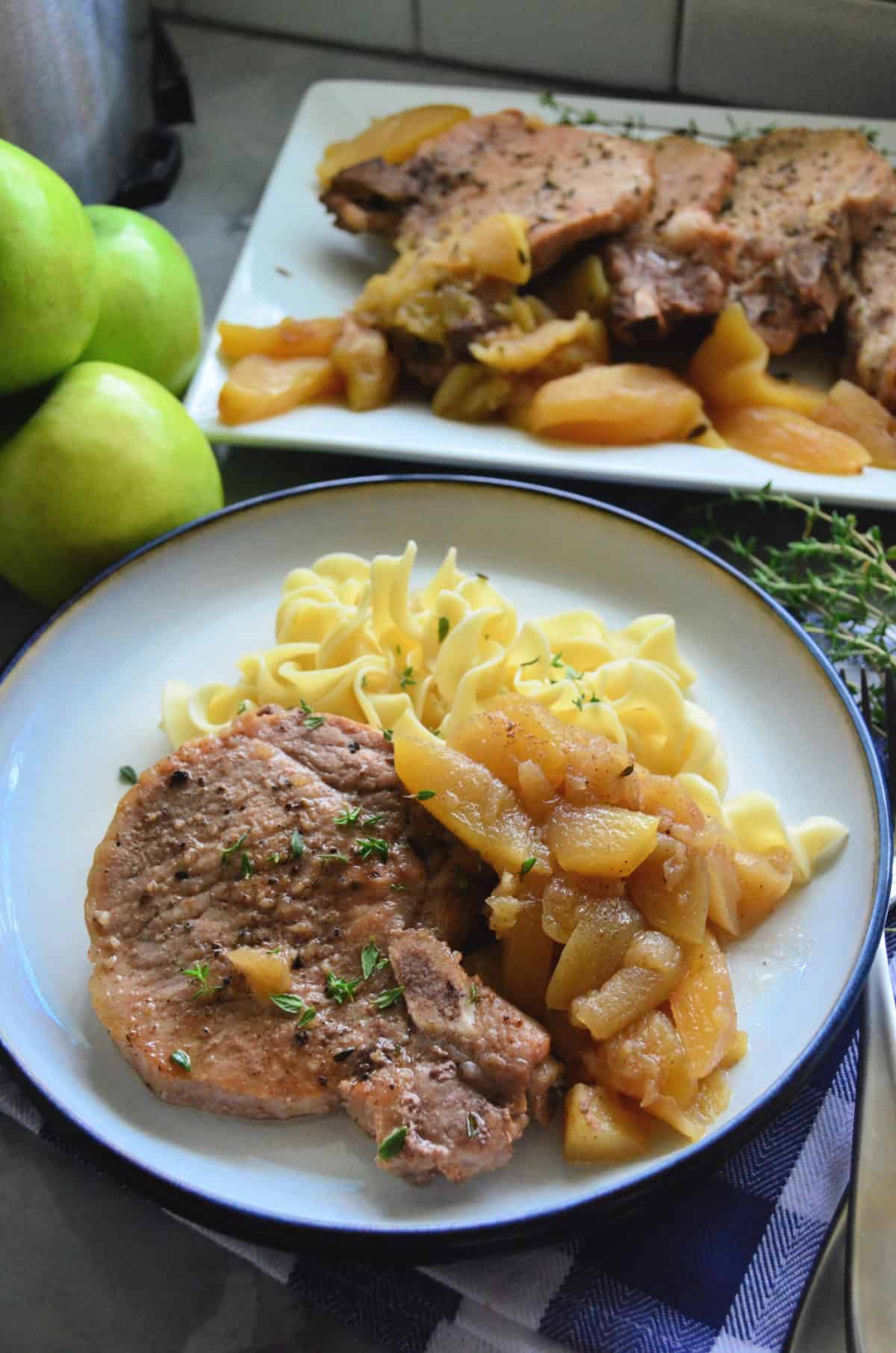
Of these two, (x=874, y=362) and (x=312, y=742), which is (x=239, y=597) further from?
(x=874, y=362)

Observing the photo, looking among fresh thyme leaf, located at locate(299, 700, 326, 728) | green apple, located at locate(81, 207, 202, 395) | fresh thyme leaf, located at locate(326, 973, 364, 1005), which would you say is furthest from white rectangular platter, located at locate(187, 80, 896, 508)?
fresh thyme leaf, located at locate(326, 973, 364, 1005)

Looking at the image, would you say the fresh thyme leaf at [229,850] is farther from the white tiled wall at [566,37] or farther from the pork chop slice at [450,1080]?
the white tiled wall at [566,37]

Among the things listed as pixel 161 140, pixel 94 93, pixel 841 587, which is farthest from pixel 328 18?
pixel 841 587

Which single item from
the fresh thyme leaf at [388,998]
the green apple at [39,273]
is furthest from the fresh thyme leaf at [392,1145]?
the green apple at [39,273]

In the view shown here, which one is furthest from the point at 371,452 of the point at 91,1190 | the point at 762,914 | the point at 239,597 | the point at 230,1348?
the point at 230,1348

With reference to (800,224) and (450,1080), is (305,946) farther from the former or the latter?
(800,224)

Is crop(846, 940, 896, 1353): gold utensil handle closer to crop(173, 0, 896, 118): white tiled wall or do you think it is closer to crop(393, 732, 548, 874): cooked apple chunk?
crop(393, 732, 548, 874): cooked apple chunk

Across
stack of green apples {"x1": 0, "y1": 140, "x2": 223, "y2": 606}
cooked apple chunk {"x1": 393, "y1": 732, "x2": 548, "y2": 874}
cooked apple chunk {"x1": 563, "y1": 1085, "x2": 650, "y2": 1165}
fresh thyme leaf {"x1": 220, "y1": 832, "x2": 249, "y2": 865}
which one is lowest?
cooked apple chunk {"x1": 563, "y1": 1085, "x2": 650, "y2": 1165}
